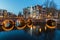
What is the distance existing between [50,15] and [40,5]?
7.2 inches

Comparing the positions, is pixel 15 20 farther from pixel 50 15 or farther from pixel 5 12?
pixel 50 15

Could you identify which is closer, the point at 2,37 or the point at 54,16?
the point at 2,37

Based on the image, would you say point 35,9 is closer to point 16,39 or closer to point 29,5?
point 29,5

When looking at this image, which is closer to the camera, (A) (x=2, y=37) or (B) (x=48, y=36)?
(A) (x=2, y=37)

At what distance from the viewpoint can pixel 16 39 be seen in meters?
1.62

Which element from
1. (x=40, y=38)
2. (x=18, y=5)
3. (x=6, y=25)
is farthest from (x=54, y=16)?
(x=6, y=25)

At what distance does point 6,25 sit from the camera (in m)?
1.59

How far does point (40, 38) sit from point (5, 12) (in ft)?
1.78

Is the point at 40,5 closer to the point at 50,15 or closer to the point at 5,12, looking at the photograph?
the point at 50,15

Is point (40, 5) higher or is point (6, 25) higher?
point (40, 5)

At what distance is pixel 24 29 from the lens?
1662 mm

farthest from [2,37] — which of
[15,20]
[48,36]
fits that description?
[48,36]

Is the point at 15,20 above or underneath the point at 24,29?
above

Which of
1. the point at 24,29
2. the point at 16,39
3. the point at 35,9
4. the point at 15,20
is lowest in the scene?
the point at 16,39
